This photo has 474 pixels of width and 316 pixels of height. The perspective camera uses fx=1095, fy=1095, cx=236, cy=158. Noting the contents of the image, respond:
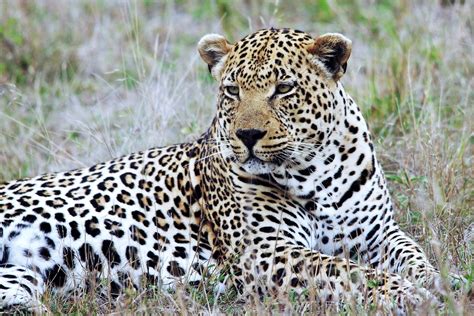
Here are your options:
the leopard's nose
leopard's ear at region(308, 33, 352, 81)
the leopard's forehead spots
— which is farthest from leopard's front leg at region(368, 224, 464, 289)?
the leopard's forehead spots

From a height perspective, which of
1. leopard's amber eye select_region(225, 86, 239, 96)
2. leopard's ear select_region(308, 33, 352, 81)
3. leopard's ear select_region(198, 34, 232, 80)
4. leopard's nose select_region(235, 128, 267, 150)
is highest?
leopard's ear select_region(308, 33, 352, 81)

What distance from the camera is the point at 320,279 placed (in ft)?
25.0

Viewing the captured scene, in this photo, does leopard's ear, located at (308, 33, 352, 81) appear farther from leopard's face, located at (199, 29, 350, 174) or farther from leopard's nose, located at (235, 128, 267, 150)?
leopard's nose, located at (235, 128, 267, 150)

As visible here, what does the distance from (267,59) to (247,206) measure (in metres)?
1.15

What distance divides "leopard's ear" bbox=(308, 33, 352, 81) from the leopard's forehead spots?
0.33 ft

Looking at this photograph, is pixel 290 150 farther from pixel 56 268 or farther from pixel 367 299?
pixel 56 268

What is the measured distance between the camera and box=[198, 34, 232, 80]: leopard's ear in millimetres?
8539

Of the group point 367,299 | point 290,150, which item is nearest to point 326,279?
point 367,299

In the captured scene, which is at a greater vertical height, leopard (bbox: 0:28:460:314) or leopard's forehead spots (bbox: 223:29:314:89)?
leopard's forehead spots (bbox: 223:29:314:89)

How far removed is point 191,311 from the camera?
285 inches

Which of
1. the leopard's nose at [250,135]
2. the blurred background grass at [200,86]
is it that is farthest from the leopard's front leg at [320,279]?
the leopard's nose at [250,135]

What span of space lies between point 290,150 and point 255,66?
0.68m

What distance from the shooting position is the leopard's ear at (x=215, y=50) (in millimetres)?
8539

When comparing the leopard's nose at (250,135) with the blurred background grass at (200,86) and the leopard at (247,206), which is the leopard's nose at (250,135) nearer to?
the leopard at (247,206)
